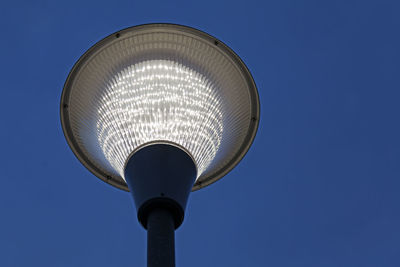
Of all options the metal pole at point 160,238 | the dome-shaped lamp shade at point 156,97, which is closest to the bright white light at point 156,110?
the dome-shaped lamp shade at point 156,97

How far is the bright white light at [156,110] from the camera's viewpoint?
3428 mm

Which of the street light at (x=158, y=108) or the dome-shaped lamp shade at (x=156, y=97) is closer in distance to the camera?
the street light at (x=158, y=108)

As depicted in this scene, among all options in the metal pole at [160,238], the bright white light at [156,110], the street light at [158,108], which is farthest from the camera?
the bright white light at [156,110]

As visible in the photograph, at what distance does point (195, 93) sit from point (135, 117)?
0.42 meters

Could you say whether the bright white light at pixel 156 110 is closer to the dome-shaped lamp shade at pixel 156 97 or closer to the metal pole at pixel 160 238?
the dome-shaped lamp shade at pixel 156 97

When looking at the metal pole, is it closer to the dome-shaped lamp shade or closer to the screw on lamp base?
the screw on lamp base

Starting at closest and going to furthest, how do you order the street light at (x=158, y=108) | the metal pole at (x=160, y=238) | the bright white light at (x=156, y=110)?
the metal pole at (x=160, y=238)
the street light at (x=158, y=108)
the bright white light at (x=156, y=110)

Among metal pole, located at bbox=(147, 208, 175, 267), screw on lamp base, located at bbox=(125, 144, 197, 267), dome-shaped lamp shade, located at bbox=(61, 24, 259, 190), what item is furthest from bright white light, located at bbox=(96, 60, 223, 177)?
metal pole, located at bbox=(147, 208, 175, 267)

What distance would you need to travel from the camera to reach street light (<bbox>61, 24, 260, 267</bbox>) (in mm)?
3303

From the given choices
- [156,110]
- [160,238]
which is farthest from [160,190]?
[156,110]

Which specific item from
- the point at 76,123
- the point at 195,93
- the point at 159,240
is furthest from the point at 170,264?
the point at 76,123

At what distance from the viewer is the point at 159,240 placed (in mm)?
2854

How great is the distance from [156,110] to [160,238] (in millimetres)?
909

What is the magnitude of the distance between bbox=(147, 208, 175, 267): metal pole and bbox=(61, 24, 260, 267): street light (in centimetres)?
7
